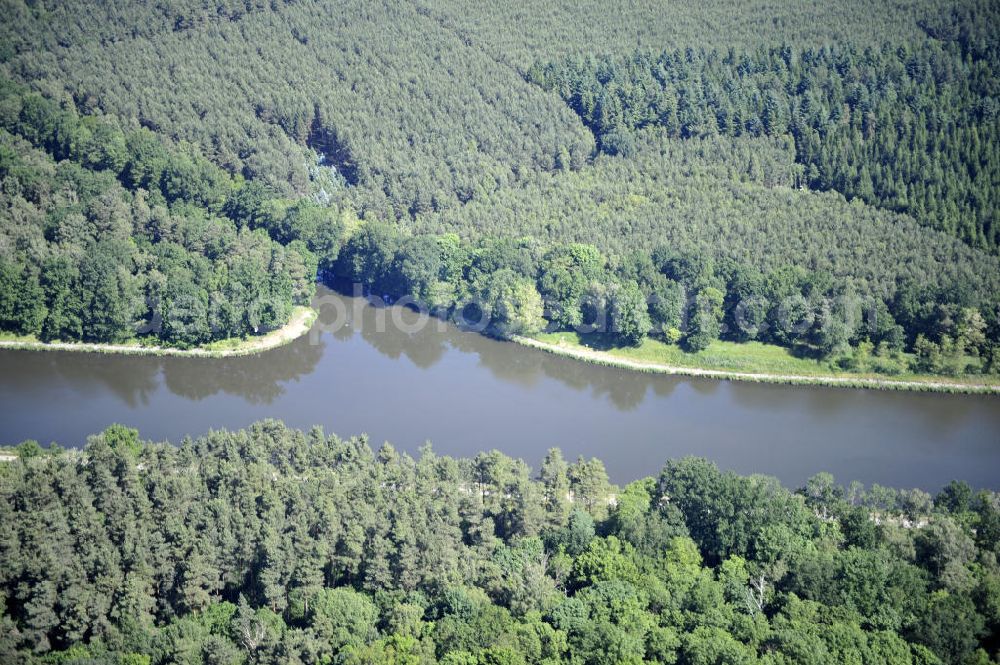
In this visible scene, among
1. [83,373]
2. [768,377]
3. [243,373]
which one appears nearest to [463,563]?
[243,373]

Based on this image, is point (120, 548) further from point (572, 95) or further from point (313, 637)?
point (572, 95)

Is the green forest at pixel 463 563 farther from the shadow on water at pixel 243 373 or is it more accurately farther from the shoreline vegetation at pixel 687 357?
the shoreline vegetation at pixel 687 357

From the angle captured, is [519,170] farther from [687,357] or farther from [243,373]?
[243,373]

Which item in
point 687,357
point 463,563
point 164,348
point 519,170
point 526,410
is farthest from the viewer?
point 519,170

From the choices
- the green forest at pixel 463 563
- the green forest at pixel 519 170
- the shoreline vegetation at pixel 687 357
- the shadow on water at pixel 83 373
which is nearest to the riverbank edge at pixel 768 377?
the shoreline vegetation at pixel 687 357

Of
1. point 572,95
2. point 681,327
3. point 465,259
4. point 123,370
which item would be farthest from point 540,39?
point 123,370

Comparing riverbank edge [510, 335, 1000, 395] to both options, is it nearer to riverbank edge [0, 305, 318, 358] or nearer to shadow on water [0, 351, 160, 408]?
riverbank edge [0, 305, 318, 358]

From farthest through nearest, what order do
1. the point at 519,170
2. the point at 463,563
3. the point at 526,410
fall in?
the point at 519,170, the point at 526,410, the point at 463,563
